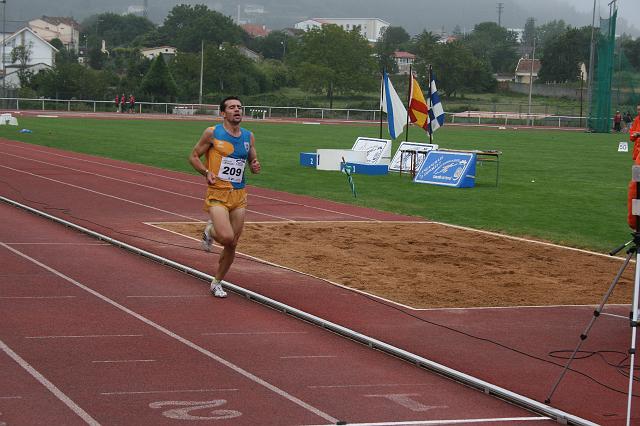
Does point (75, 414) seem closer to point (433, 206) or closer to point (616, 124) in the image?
point (433, 206)

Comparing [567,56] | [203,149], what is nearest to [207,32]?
[567,56]

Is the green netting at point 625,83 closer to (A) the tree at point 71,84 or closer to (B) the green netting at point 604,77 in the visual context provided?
(B) the green netting at point 604,77

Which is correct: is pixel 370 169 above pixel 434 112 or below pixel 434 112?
below

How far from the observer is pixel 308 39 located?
101 m

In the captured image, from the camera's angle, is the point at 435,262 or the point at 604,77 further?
the point at 604,77

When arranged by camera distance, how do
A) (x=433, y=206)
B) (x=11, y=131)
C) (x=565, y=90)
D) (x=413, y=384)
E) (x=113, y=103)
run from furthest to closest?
(x=565, y=90) → (x=113, y=103) → (x=11, y=131) → (x=433, y=206) → (x=413, y=384)

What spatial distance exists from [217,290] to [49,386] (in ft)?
12.1

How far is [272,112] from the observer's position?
76875 millimetres

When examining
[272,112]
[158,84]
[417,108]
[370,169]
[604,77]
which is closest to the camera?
[370,169]

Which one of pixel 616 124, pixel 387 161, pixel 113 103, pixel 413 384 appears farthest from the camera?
pixel 113 103

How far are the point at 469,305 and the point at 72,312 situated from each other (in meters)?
3.99

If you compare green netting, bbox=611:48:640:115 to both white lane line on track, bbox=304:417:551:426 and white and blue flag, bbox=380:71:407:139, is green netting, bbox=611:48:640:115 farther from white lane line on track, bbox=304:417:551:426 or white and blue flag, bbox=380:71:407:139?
white lane line on track, bbox=304:417:551:426

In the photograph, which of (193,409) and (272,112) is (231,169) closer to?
(193,409)

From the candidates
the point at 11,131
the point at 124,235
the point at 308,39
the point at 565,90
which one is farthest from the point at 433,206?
the point at 565,90
